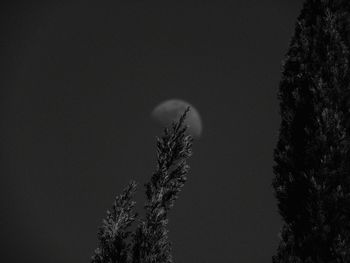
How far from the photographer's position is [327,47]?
1096 centimetres

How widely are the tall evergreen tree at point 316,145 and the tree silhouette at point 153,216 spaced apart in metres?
3.10

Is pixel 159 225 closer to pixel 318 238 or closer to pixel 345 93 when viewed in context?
pixel 318 238

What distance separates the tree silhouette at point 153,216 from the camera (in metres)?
10.2

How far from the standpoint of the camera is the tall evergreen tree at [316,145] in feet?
28.1

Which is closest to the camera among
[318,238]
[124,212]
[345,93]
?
[318,238]

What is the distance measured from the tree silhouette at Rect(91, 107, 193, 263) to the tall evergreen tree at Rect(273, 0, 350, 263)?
3.10 meters

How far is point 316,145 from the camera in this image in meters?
9.43

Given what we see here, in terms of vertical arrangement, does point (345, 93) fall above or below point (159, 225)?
above

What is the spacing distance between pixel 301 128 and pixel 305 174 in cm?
167

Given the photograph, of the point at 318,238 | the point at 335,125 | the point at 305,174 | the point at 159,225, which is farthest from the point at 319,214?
the point at 159,225

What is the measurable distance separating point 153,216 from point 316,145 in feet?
16.6

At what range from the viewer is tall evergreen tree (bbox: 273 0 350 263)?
28.1ft

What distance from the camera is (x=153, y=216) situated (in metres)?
10.3

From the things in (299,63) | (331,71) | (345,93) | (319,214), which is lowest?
(319,214)
